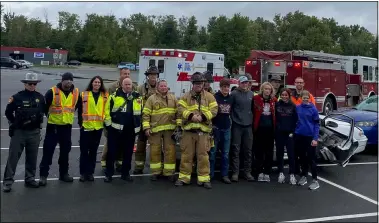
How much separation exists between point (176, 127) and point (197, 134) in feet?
1.37

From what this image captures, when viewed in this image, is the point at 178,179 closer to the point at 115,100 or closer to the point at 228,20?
the point at 115,100

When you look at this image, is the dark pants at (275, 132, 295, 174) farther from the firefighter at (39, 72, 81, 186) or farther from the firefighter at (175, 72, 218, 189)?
the firefighter at (39, 72, 81, 186)

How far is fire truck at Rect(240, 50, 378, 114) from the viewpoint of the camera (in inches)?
627

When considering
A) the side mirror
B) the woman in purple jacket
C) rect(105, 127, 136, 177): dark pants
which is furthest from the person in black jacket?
rect(105, 127, 136, 177): dark pants

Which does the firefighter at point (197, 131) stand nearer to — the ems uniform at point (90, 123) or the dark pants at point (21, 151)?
the ems uniform at point (90, 123)

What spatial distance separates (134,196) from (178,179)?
0.95 metres

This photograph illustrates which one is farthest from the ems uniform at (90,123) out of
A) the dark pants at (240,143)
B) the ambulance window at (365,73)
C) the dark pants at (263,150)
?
the ambulance window at (365,73)

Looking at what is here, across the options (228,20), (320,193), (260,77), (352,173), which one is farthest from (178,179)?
(228,20)

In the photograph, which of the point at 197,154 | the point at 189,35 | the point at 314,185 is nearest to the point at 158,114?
the point at 197,154

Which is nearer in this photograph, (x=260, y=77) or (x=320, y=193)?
(x=320, y=193)

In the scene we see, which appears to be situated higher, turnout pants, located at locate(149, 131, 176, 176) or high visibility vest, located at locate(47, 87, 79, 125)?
high visibility vest, located at locate(47, 87, 79, 125)

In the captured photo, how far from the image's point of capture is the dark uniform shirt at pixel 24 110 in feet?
18.9

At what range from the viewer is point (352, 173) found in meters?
7.85

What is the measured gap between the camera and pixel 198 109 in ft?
21.1
